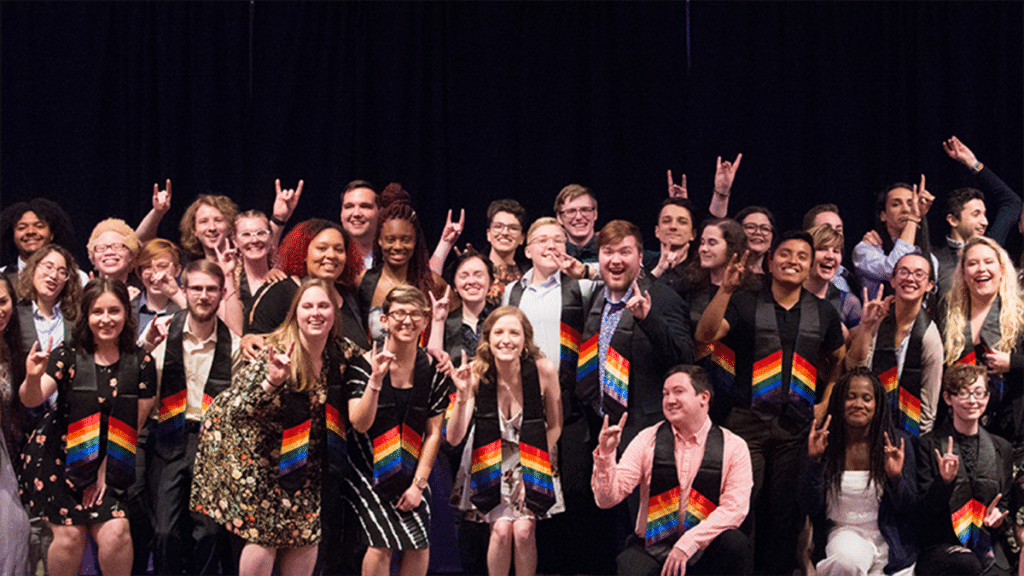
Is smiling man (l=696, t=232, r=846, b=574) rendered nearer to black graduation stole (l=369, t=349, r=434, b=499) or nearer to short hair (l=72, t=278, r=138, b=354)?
black graduation stole (l=369, t=349, r=434, b=499)

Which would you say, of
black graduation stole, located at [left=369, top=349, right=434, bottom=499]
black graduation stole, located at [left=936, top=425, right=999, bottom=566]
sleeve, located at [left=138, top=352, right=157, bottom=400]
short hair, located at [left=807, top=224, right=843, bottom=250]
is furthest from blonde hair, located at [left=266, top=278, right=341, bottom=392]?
black graduation stole, located at [left=936, top=425, right=999, bottom=566]

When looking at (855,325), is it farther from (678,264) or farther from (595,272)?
(595,272)

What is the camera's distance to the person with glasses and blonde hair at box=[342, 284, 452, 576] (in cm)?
423

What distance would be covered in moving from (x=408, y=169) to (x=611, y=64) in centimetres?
124

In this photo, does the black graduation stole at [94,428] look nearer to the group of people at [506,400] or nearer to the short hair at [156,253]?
Answer: the group of people at [506,400]

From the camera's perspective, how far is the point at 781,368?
4.67 meters

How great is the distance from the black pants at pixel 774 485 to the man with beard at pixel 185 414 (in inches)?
83.6

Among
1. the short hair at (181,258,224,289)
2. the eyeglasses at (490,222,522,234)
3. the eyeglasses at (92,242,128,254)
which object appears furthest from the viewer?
the eyeglasses at (490,222,522,234)

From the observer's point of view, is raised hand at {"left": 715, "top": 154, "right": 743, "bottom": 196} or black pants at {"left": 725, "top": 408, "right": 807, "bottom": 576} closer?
black pants at {"left": 725, "top": 408, "right": 807, "bottom": 576}

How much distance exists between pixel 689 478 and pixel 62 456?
241cm

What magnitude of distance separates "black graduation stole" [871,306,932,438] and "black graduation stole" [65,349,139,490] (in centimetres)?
305

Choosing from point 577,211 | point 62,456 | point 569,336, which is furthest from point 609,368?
point 62,456

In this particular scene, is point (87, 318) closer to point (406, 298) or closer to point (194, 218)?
point (194, 218)

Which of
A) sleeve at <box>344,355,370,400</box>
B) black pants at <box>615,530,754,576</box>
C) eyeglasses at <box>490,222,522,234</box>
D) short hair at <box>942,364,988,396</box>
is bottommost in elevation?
black pants at <box>615,530,754,576</box>
